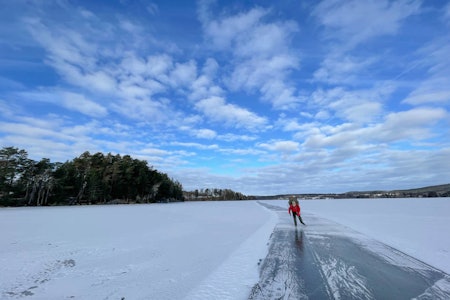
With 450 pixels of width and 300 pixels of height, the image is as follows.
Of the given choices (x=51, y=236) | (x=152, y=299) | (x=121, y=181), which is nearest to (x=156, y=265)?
(x=152, y=299)

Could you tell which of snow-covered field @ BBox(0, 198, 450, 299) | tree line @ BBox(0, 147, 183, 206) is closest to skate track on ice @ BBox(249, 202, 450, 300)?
snow-covered field @ BBox(0, 198, 450, 299)

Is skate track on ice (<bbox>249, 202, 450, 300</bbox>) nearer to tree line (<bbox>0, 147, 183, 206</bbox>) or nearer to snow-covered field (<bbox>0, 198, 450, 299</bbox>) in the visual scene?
snow-covered field (<bbox>0, 198, 450, 299</bbox>)

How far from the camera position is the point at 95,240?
10297 mm

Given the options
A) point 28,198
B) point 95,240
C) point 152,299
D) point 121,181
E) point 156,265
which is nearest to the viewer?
point 152,299

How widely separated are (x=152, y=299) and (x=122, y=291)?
0.78 metres

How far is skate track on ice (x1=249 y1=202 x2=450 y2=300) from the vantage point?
499cm

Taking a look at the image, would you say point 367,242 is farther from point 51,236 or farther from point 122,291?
point 51,236

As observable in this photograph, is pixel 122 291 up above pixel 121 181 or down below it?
below

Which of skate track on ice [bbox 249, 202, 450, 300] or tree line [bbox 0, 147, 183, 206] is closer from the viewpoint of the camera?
skate track on ice [bbox 249, 202, 450, 300]

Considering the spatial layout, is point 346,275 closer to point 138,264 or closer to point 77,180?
point 138,264

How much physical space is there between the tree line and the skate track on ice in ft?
158

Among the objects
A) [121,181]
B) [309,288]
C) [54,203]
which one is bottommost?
[309,288]

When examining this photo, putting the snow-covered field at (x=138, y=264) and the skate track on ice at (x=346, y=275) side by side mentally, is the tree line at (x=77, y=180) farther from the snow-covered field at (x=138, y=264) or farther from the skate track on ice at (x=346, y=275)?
the skate track on ice at (x=346, y=275)

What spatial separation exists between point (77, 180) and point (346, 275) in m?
60.3
